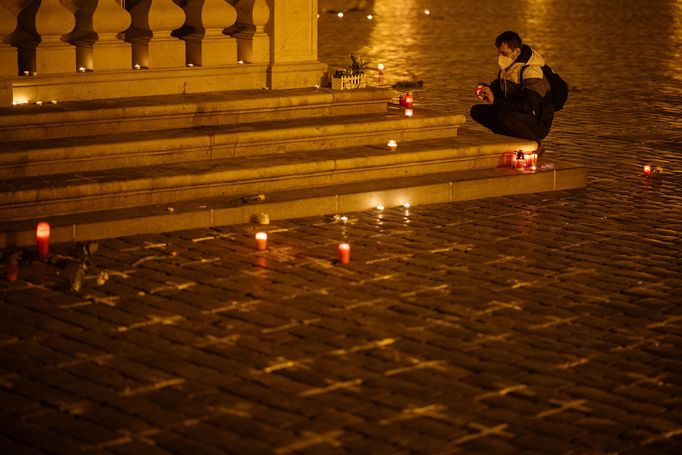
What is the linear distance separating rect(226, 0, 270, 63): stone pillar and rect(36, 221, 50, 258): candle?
3.96 metres

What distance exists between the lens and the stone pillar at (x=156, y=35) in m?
11.6

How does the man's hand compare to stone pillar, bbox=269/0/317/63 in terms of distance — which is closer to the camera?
the man's hand

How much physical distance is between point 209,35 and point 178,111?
1.17 m

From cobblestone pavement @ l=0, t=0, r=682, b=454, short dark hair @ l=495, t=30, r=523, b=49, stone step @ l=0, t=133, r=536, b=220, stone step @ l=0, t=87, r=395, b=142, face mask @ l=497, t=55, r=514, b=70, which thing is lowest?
cobblestone pavement @ l=0, t=0, r=682, b=454

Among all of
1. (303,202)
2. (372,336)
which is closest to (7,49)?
(303,202)

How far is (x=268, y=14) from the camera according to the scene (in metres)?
12.1

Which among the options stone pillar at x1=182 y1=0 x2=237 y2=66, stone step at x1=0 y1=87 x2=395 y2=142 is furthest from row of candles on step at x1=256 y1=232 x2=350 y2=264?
stone pillar at x1=182 y1=0 x2=237 y2=66

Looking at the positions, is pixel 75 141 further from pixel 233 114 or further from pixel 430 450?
pixel 430 450

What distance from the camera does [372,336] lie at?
7453 mm

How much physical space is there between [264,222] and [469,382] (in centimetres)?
337

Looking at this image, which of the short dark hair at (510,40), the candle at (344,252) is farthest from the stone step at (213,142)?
the candle at (344,252)

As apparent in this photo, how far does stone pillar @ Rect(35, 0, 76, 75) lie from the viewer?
11.0 metres

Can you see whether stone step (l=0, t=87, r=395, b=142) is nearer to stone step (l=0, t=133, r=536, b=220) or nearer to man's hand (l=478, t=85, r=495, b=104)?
stone step (l=0, t=133, r=536, b=220)

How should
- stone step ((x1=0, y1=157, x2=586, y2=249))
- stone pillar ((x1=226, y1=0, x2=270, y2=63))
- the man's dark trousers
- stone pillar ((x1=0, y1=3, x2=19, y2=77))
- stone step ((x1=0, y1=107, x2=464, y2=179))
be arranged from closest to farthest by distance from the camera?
stone step ((x1=0, y1=157, x2=586, y2=249)), stone step ((x1=0, y1=107, x2=464, y2=179)), stone pillar ((x1=0, y1=3, x2=19, y2=77)), the man's dark trousers, stone pillar ((x1=226, y1=0, x2=270, y2=63))
